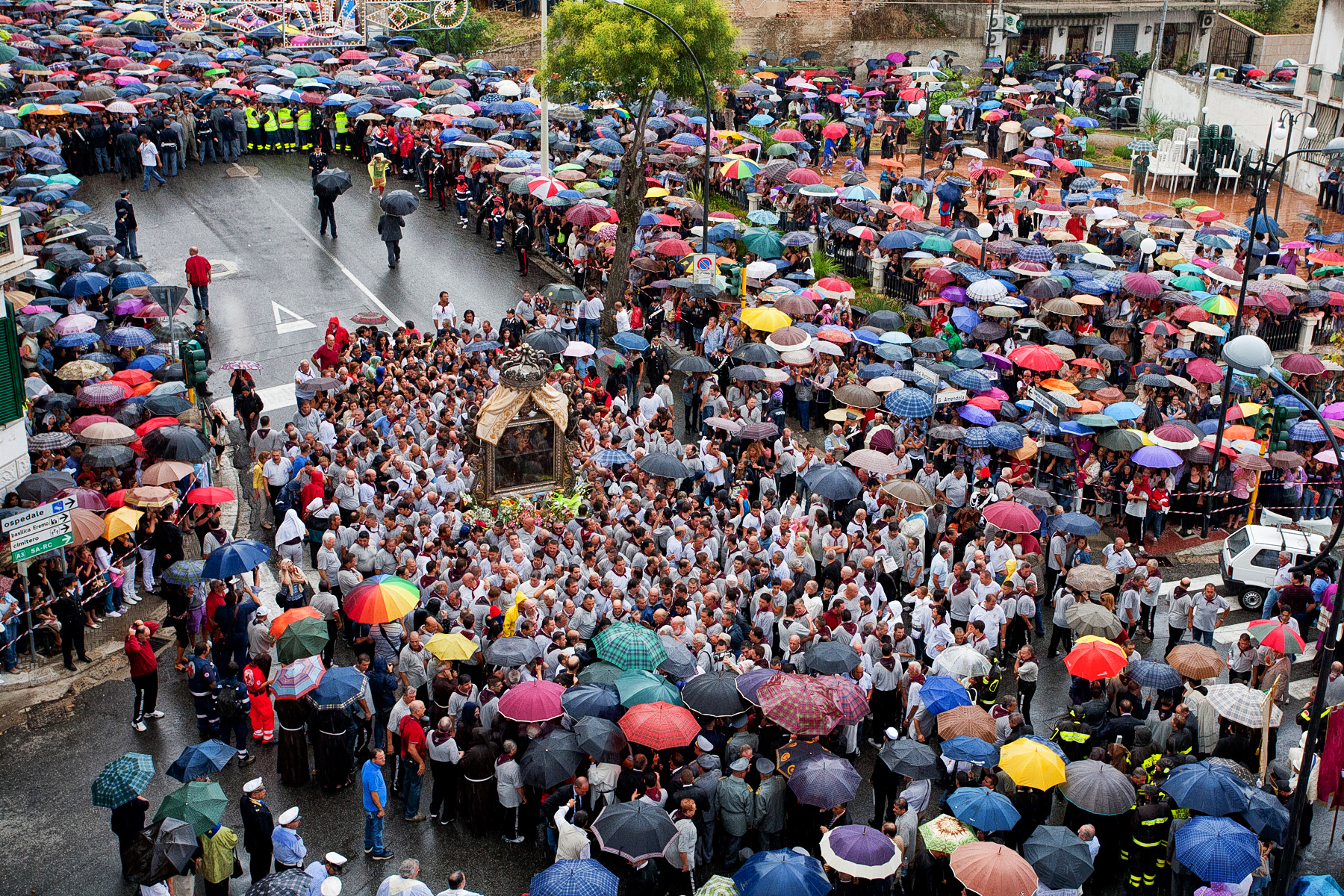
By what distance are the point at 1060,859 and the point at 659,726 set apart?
3.96m

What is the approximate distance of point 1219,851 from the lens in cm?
1223

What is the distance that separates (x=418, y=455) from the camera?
64.7 feet

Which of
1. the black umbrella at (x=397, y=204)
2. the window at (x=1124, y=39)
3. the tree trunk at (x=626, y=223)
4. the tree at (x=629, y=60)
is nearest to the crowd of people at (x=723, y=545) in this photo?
the tree trunk at (x=626, y=223)

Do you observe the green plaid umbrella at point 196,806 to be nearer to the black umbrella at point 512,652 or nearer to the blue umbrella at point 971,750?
the black umbrella at point 512,652

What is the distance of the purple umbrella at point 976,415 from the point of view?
22.0 metres

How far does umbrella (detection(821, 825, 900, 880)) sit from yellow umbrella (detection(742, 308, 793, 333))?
13.3m

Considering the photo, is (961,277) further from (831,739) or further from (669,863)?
(669,863)

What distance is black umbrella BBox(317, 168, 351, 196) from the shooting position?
32.5m

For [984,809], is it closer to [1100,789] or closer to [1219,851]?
[1100,789]

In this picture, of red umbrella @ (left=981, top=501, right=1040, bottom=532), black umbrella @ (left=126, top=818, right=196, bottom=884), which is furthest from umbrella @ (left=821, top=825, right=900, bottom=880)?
red umbrella @ (left=981, top=501, right=1040, bottom=532)

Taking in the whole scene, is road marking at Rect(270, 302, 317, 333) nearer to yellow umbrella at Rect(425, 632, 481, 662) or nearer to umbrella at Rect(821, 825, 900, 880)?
yellow umbrella at Rect(425, 632, 481, 662)

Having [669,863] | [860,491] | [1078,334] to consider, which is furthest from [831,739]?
[1078,334]

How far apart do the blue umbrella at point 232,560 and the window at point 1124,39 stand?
175 ft

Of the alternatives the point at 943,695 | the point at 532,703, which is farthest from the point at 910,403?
the point at 532,703
